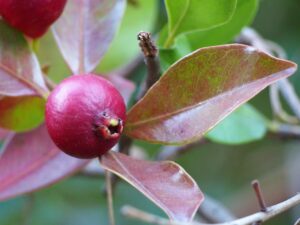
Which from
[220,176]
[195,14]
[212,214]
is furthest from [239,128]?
[220,176]

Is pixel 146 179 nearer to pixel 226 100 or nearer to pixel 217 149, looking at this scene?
pixel 226 100

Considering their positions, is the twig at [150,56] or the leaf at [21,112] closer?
the twig at [150,56]

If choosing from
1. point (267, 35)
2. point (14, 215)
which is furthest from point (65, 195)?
point (267, 35)

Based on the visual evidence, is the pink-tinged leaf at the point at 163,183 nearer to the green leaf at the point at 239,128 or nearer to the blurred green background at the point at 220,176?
the green leaf at the point at 239,128

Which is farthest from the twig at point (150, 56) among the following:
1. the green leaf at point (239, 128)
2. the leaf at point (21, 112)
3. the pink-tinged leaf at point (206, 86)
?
the green leaf at point (239, 128)

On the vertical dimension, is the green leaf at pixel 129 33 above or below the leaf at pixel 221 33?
below

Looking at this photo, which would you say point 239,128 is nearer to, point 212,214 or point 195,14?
point 212,214
